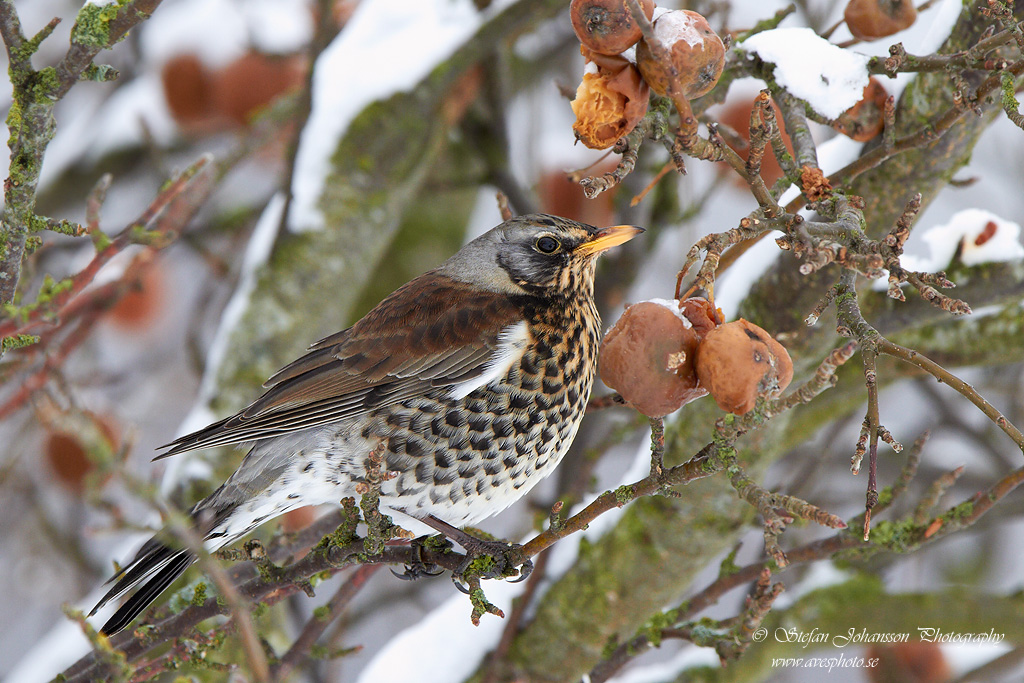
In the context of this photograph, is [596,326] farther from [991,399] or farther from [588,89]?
[991,399]

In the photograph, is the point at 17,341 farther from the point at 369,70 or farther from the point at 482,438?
the point at 369,70

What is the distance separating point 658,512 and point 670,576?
25 centimetres

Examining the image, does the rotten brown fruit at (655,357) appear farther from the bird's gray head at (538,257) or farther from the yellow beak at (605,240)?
the bird's gray head at (538,257)

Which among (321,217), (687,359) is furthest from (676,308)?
(321,217)

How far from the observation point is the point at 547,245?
8.82ft

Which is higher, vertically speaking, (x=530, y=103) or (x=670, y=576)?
(x=530, y=103)

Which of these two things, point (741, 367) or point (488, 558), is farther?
point (488, 558)

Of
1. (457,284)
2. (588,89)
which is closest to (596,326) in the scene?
(457,284)

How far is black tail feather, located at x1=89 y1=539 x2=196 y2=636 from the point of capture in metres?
2.31

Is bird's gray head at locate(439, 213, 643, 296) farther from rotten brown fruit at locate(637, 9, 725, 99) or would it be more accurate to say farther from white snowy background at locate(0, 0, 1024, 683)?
rotten brown fruit at locate(637, 9, 725, 99)

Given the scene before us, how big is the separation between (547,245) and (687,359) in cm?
105

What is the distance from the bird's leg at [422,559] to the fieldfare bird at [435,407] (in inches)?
2.6

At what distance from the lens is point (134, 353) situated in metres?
6.76

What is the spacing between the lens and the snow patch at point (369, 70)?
148 inches
